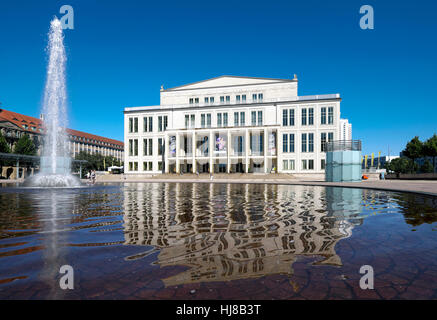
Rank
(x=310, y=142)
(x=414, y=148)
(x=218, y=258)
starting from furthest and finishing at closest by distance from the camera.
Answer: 1. (x=414, y=148)
2. (x=310, y=142)
3. (x=218, y=258)

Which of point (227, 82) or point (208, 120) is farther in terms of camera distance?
point (227, 82)

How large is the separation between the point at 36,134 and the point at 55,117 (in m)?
71.0

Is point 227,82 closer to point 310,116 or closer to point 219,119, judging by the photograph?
point 219,119

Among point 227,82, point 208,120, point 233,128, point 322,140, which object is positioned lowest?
point 322,140

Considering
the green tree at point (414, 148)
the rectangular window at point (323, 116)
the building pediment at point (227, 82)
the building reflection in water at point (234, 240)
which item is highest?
the building pediment at point (227, 82)

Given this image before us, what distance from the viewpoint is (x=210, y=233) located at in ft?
16.8

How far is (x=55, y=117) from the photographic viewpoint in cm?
2359

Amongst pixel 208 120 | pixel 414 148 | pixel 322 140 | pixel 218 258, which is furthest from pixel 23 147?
pixel 414 148

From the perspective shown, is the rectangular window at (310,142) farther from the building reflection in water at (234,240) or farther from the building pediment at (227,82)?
the building reflection in water at (234,240)

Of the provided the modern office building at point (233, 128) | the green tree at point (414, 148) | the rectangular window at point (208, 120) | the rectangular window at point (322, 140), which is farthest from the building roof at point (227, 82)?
the green tree at point (414, 148)

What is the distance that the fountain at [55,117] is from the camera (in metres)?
22.6

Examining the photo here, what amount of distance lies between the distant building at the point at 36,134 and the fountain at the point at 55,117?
29.1 metres

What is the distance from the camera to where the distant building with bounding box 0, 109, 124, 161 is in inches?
2761
